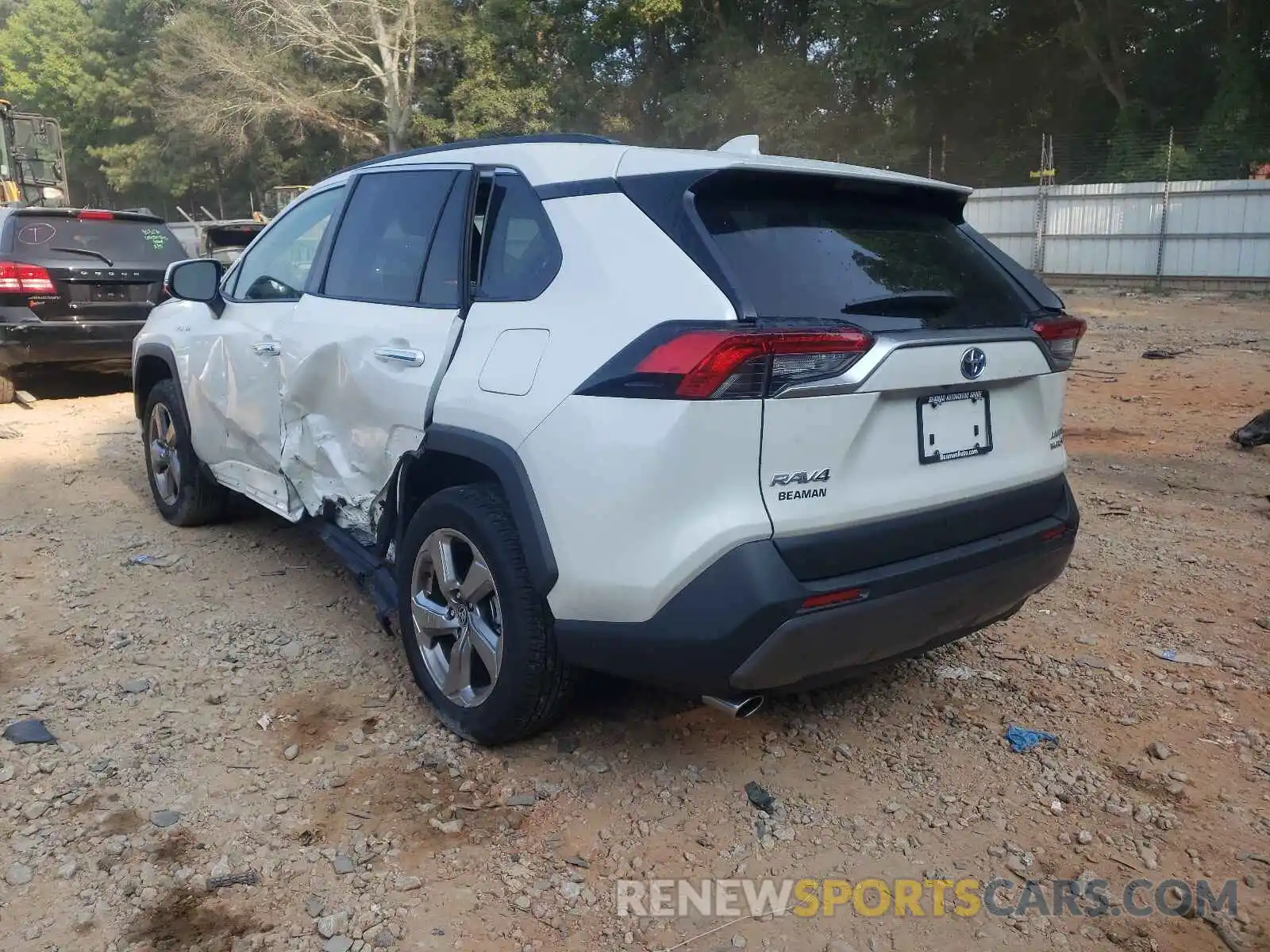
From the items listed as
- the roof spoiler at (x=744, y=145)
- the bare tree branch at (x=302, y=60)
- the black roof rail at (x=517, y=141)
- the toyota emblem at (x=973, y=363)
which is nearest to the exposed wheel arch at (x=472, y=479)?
Result: the black roof rail at (x=517, y=141)

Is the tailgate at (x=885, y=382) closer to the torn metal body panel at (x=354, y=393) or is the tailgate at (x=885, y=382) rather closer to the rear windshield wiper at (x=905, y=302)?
the rear windshield wiper at (x=905, y=302)

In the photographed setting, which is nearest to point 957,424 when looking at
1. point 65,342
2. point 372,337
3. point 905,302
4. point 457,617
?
point 905,302

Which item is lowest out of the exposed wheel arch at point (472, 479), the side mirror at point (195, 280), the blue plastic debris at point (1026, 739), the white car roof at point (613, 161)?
the blue plastic debris at point (1026, 739)

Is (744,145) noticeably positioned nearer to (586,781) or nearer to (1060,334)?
(1060,334)

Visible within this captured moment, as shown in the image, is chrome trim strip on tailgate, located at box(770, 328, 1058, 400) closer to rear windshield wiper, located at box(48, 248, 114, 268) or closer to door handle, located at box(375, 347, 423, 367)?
door handle, located at box(375, 347, 423, 367)

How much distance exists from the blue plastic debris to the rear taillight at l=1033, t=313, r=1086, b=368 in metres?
1.16

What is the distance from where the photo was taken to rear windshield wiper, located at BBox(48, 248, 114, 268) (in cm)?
838

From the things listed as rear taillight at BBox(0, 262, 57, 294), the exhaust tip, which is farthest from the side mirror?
rear taillight at BBox(0, 262, 57, 294)

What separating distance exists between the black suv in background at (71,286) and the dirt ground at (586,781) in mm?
4453

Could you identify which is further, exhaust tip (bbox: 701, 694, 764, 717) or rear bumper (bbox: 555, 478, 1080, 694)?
exhaust tip (bbox: 701, 694, 764, 717)

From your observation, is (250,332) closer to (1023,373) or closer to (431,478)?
(431,478)

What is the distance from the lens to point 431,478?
3211mm

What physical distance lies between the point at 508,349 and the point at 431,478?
0.62 m

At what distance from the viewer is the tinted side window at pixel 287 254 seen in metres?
4.12
